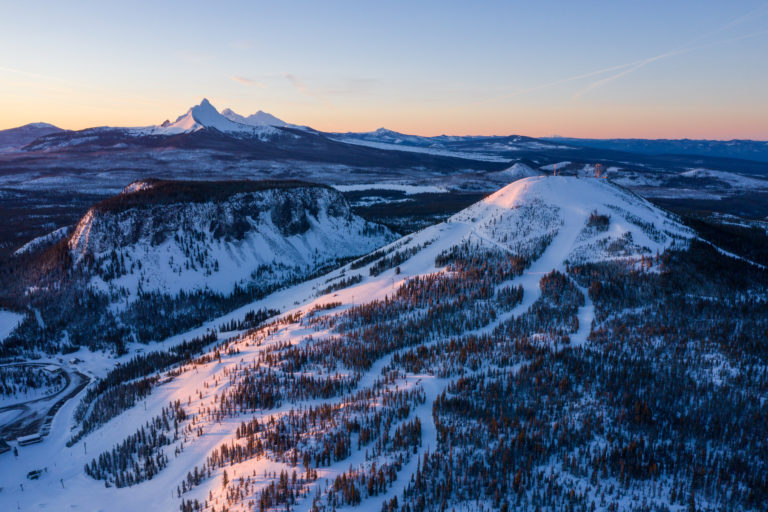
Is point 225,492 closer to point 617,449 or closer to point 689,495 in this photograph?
point 617,449

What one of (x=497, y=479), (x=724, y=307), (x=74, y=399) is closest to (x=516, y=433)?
(x=497, y=479)

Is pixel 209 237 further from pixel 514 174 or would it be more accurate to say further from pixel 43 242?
pixel 514 174

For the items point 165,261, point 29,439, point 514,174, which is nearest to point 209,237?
point 165,261

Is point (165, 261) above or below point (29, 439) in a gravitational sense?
above

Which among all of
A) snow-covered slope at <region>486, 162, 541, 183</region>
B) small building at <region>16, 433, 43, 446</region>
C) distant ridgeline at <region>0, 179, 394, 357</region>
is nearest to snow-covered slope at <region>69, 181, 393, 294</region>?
distant ridgeline at <region>0, 179, 394, 357</region>

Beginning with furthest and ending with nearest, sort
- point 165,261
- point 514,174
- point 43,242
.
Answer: point 514,174 → point 43,242 → point 165,261

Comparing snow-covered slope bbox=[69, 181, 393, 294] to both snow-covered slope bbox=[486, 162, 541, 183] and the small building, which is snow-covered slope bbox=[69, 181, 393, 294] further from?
snow-covered slope bbox=[486, 162, 541, 183]

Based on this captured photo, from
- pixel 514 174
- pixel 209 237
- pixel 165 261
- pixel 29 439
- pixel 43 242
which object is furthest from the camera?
pixel 514 174
